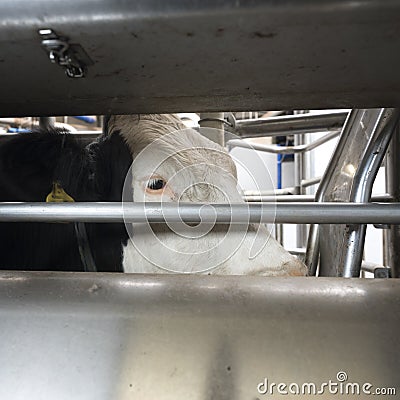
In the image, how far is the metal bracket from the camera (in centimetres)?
37

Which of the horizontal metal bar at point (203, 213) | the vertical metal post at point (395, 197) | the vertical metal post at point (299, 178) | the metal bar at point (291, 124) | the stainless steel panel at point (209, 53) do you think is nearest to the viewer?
the stainless steel panel at point (209, 53)

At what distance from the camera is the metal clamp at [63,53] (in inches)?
14.5

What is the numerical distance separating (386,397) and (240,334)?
133 millimetres

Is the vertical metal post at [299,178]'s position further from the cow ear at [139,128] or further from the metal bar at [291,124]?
the cow ear at [139,128]

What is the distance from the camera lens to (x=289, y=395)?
381 millimetres

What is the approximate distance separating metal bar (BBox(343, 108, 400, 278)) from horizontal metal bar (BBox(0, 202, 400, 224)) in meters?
0.27

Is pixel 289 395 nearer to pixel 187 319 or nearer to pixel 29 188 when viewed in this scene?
pixel 187 319

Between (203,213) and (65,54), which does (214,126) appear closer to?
(203,213)

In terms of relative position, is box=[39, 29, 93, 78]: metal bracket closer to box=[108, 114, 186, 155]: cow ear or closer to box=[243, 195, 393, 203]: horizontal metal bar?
box=[108, 114, 186, 155]: cow ear

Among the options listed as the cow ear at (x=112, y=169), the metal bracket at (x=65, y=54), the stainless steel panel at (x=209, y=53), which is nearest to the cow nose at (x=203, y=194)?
the cow ear at (x=112, y=169)

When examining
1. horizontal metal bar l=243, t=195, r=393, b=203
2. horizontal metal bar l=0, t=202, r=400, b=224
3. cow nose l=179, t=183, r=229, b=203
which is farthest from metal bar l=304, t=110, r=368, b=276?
horizontal metal bar l=0, t=202, r=400, b=224

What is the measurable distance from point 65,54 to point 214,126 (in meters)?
0.98

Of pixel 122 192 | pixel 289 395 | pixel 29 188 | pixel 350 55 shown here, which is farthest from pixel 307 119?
pixel 289 395

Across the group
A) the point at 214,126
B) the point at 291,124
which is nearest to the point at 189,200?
the point at 214,126
